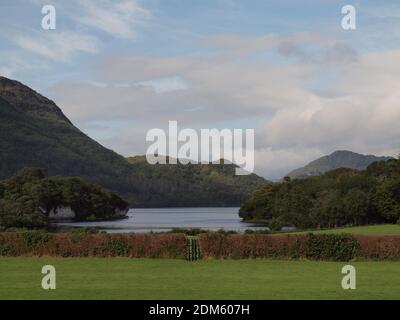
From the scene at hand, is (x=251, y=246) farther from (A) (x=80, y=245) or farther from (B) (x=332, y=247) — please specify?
(A) (x=80, y=245)

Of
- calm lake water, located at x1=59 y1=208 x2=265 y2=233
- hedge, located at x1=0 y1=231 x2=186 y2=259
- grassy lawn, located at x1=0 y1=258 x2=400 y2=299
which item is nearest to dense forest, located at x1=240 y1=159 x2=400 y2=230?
calm lake water, located at x1=59 y1=208 x2=265 y2=233

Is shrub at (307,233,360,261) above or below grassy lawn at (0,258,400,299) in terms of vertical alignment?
above

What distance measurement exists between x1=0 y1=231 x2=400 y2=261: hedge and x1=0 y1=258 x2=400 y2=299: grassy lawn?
1.19 metres

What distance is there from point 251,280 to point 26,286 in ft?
25.0

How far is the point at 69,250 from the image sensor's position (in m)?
32.1

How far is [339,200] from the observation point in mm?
87938

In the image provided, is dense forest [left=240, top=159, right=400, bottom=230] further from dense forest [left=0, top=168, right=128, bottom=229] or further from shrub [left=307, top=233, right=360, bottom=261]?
shrub [left=307, top=233, right=360, bottom=261]

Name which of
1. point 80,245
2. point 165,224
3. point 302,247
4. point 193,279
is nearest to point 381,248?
point 302,247

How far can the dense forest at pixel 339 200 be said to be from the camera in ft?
266

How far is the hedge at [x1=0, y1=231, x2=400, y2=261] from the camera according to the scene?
3169cm
